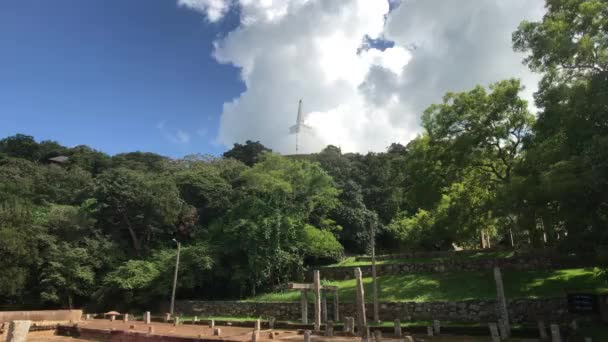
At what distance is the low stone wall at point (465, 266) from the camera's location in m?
27.3

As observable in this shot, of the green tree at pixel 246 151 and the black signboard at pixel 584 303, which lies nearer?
the black signboard at pixel 584 303

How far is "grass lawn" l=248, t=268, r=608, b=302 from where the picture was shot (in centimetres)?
2326

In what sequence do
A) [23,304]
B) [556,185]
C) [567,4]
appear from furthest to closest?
[23,304]
[567,4]
[556,185]

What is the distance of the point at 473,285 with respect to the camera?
→ 2620 centimetres

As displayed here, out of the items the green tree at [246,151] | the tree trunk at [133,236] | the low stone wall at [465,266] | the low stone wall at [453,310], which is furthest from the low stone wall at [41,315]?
the green tree at [246,151]

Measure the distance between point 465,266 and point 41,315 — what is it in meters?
28.1

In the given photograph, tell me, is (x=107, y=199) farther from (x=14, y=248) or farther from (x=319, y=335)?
(x=319, y=335)

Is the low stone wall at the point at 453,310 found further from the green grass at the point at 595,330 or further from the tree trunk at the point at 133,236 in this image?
the tree trunk at the point at 133,236

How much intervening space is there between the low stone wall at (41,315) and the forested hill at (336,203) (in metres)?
4.47

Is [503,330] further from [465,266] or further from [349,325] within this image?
[465,266]

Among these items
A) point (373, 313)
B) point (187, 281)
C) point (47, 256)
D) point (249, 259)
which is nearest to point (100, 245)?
point (47, 256)

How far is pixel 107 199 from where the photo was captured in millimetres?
41344

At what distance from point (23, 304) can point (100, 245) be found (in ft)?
23.4

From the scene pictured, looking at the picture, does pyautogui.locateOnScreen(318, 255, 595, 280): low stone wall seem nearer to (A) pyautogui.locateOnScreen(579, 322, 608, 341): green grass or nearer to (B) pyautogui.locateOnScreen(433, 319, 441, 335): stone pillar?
(A) pyautogui.locateOnScreen(579, 322, 608, 341): green grass
